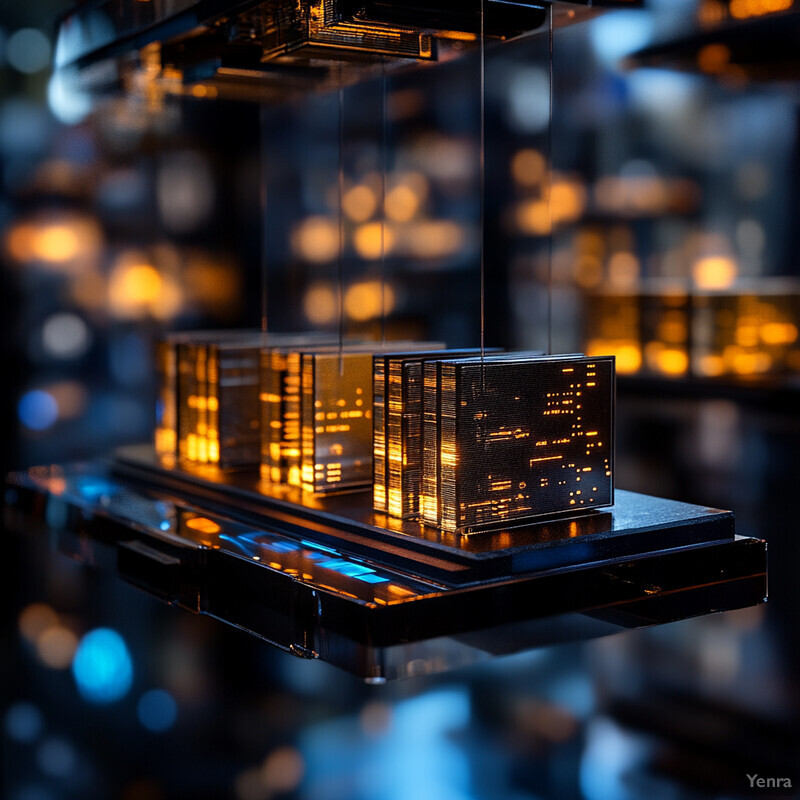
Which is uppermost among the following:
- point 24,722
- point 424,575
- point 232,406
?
point 232,406

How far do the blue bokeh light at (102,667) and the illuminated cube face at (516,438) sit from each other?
1.36ft

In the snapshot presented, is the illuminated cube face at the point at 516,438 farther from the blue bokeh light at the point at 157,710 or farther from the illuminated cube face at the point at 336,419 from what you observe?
the blue bokeh light at the point at 157,710

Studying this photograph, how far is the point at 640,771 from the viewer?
1098 mm

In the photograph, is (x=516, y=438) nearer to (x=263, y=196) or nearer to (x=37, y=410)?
(x=37, y=410)

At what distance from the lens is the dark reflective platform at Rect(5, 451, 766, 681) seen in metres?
1.16

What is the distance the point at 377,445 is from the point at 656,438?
1.79 m

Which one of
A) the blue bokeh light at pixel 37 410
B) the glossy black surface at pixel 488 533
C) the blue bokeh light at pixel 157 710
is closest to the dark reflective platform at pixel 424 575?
the glossy black surface at pixel 488 533

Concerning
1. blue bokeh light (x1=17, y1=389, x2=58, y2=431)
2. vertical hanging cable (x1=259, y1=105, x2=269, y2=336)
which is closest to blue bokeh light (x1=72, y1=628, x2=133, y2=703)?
blue bokeh light (x1=17, y1=389, x2=58, y2=431)

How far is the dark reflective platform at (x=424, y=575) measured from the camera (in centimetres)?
116

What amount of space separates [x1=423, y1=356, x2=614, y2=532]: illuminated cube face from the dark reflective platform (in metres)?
0.04

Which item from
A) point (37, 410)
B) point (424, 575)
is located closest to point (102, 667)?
point (424, 575)

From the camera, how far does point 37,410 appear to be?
253 cm

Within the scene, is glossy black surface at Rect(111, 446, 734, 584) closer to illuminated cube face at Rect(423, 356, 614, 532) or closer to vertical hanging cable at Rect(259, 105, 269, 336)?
illuminated cube face at Rect(423, 356, 614, 532)

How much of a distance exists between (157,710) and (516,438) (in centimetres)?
52
